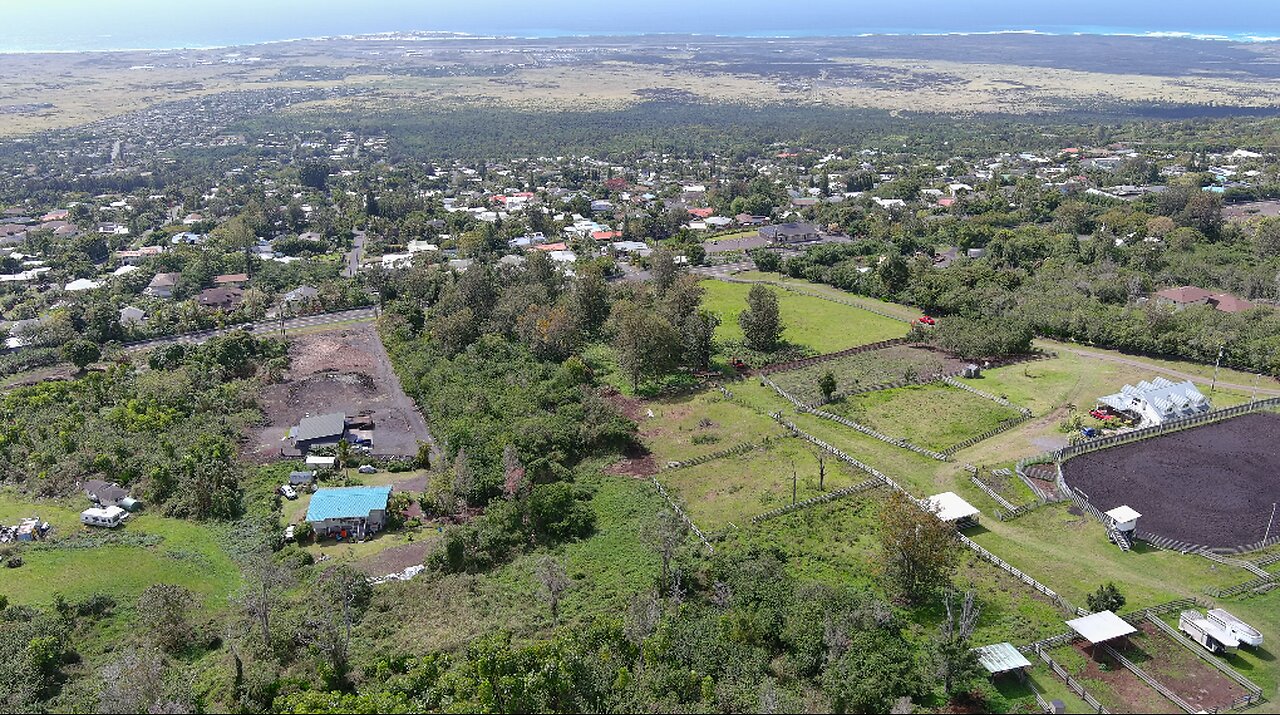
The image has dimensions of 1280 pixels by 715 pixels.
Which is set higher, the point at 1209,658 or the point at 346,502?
the point at 1209,658

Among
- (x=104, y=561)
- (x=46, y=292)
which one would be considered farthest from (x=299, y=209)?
(x=104, y=561)

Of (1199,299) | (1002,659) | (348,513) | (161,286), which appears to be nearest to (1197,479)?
(1002,659)

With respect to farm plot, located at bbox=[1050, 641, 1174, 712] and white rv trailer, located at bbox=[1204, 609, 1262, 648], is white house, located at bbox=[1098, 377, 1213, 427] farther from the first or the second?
farm plot, located at bbox=[1050, 641, 1174, 712]

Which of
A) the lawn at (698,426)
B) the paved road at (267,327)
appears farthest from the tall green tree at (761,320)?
the paved road at (267,327)

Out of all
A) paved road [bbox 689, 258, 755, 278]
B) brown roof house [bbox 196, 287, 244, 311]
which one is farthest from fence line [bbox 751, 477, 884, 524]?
brown roof house [bbox 196, 287, 244, 311]

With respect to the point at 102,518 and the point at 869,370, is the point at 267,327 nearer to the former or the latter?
the point at 102,518

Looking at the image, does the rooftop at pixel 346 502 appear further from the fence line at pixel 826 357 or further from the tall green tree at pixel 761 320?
the tall green tree at pixel 761 320

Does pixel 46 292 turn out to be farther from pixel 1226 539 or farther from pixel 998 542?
pixel 1226 539
